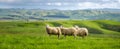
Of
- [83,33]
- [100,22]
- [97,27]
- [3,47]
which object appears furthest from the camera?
[100,22]

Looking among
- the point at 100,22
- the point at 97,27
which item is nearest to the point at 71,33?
the point at 97,27

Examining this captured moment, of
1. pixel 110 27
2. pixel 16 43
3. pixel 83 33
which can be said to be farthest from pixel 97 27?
pixel 16 43

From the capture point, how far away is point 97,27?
14925 centimetres

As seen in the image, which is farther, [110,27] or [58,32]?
[110,27]

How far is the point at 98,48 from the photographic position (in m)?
22.6

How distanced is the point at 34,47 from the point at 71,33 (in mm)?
16928

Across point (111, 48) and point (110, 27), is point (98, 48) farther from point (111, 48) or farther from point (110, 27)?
point (110, 27)

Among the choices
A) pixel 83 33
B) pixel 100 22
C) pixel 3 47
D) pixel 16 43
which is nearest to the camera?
pixel 3 47

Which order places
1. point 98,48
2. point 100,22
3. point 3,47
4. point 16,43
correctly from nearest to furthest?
1. point 3,47
2. point 98,48
3. point 16,43
4. point 100,22

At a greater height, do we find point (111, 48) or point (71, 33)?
point (111, 48)

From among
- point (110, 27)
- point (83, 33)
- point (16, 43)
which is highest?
point (16, 43)

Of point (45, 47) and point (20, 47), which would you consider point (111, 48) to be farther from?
point (20, 47)

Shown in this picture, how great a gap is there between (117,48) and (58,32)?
14.4 m

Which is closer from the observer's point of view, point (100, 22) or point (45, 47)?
point (45, 47)
